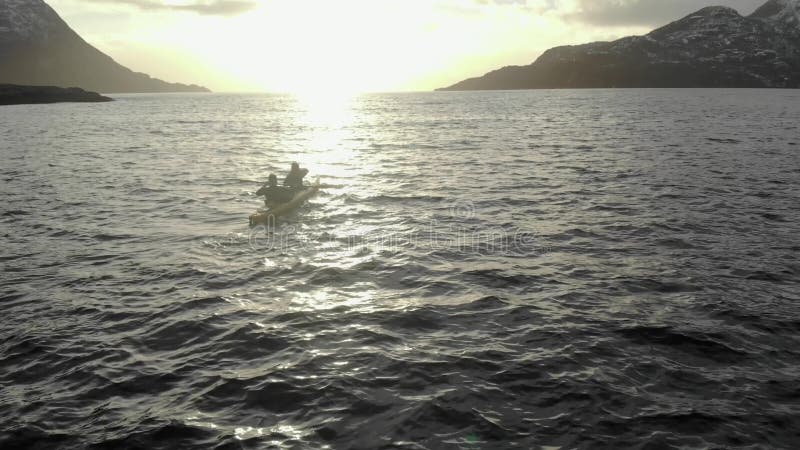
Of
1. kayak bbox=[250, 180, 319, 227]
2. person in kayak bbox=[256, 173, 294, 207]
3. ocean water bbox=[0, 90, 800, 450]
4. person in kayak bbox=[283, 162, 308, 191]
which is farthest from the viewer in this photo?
person in kayak bbox=[283, 162, 308, 191]

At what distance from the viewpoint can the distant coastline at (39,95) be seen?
131 metres

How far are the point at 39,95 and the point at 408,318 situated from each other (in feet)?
546

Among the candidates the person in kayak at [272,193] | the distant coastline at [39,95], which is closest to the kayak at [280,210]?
the person in kayak at [272,193]

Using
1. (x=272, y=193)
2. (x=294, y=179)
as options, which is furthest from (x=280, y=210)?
(x=294, y=179)

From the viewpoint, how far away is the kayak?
21112 mm

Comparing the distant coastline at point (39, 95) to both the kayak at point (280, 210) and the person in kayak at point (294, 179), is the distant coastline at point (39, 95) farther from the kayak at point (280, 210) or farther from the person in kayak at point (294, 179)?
the kayak at point (280, 210)

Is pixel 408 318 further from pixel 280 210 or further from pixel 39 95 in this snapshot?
pixel 39 95

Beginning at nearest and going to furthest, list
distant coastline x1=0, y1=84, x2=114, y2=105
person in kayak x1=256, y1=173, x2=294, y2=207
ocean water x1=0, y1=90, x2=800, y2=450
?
Answer: ocean water x1=0, y1=90, x2=800, y2=450, person in kayak x1=256, y1=173, x2=294, y2=207, distant coastline x1=0, y1=84, x2=114, y2=105

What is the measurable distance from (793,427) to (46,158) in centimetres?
4880

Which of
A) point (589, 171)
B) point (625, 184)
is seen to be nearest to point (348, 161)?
point (589, 171)

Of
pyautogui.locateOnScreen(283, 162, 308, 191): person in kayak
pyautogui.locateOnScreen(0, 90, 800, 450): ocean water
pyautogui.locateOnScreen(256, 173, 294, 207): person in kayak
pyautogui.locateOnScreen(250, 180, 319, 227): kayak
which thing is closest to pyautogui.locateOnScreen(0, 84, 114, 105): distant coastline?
pyautogui.locateOnScreen(0, 90, 800, 450): ocean water

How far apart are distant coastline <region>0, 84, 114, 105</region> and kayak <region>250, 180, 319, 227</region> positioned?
14245 centimetres

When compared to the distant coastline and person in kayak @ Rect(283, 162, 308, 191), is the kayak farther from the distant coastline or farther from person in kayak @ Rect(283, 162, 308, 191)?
the distant coastline

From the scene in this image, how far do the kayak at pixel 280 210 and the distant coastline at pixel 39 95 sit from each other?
5608 inches
